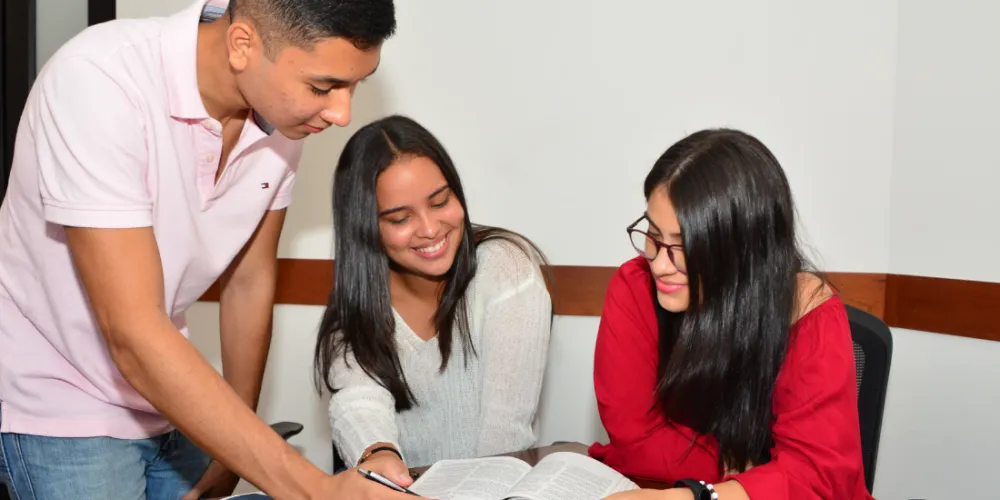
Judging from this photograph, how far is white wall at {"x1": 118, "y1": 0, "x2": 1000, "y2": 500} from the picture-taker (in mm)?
2363

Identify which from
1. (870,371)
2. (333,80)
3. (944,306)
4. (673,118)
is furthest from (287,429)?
(944,306)

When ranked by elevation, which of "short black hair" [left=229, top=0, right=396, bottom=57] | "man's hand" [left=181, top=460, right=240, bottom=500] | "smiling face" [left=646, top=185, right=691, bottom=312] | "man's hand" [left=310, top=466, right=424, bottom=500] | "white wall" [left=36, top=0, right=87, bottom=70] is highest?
"white wall" [left=36, top=0, right=87, bottom=70]

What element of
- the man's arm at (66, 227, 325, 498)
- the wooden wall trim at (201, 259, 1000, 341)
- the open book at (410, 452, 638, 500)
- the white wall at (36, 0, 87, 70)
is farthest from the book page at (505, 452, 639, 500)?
the white wall at (36, 0, 87, 70)

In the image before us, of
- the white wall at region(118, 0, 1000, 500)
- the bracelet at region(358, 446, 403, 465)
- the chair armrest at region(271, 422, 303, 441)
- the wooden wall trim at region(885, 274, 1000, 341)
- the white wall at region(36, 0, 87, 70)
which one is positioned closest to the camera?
the bracelet at region(358, 446, 403, 465)

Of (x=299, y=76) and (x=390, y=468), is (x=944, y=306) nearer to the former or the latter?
(x=390, y=468)

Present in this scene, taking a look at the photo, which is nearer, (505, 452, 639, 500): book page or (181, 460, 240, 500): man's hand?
(505, 452, 639, 500): book page

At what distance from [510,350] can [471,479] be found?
0.59 m

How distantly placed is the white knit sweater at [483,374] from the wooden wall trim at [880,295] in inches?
15.7

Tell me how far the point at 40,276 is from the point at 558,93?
4.96 feet

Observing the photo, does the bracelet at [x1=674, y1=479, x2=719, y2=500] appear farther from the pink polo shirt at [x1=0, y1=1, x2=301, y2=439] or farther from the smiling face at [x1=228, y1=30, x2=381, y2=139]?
the pink polo shirt at [x1=0, y1=1, x2=301, y2=439]

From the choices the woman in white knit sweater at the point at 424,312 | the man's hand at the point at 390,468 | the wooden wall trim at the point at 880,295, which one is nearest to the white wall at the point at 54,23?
the wooden wall trim at the point at 880,295

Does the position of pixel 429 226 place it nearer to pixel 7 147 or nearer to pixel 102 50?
pixel 102 50

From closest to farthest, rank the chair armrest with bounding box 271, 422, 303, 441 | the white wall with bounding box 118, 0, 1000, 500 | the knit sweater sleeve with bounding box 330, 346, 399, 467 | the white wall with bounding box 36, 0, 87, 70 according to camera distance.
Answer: the knit sweater sleeve with bounding box 330, 346, 399, 467
the chair armrest with bounding box 271, 422, 303, 441
the white wall with bounding box 118, 0, 1000, 500
the white wall with bounding box 36, 0, 87, 70

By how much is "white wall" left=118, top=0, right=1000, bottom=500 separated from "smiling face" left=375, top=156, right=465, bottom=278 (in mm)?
671
